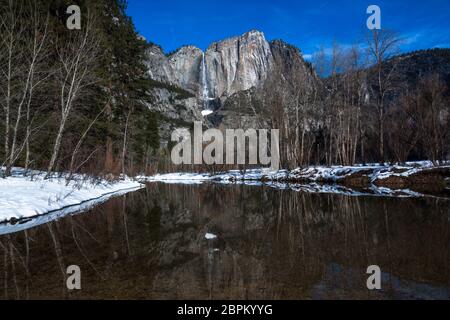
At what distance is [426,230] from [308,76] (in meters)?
29.6

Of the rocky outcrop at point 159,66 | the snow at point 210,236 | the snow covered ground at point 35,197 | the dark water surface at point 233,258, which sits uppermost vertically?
the rocky outcrop at point 159,66

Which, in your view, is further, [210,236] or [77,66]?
[77,66]

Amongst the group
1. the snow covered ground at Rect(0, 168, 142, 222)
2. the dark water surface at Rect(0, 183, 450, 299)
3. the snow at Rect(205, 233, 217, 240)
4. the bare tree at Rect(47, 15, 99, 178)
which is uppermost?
the bare tree at Rect(47, 15, 99, 178)

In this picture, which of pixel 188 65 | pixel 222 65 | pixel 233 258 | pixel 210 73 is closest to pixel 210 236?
pixel 233 258

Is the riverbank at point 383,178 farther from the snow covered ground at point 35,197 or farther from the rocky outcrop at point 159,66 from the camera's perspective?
the rocky outcrop at point 159,66

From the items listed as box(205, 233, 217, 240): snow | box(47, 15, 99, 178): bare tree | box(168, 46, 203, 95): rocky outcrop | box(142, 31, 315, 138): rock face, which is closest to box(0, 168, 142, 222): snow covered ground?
box(47, 15, 99, 178): bare tree

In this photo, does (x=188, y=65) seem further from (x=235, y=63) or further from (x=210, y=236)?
(x=210, y=236)

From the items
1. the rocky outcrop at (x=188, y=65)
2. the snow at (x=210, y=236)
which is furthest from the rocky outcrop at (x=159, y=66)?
the snow at (x=210, y=236)

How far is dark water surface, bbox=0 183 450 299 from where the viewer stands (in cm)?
334

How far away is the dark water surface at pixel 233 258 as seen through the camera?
3345 mm

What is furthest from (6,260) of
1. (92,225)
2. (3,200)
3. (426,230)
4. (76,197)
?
(76,197)

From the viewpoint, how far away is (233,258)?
15.1 ft

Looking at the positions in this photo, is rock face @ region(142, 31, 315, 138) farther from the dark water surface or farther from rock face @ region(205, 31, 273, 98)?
the dark water surface

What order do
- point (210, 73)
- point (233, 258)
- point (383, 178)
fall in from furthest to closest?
point (210, 73)
point (383, 178)
point (233, 258)
